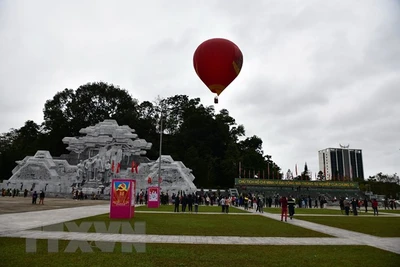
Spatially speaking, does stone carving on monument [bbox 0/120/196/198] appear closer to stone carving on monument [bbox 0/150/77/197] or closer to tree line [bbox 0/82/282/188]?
stone carving on monument [bbox 0/150/77/197]

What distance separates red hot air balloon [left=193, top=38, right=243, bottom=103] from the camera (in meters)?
11.9

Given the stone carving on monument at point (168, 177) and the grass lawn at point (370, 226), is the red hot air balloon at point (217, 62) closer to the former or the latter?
the grass lawn at point (370, 226)

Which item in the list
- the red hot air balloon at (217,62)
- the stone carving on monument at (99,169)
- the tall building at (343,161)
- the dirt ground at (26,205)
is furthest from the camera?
the tall building at (343,161)

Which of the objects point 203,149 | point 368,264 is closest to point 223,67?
point 368,264

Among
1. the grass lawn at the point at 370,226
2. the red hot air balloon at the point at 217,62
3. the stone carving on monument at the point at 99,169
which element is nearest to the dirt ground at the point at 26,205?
the red hot air balloon at the point at 217,62

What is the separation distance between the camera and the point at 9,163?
63.0 metres

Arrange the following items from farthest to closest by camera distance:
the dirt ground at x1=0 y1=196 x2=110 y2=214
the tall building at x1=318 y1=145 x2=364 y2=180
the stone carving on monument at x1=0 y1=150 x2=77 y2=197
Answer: the tall building at x1=318 y1=145 x2=364 y2=180, the stone carving on monument at x1=0 y1=150 x2=77 y2=197, the dirt ground at x1=0 y1=196 x2=110 y2=214

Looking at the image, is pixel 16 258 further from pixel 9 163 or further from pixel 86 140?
pixel 9 163

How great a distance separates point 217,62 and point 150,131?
64045 mm

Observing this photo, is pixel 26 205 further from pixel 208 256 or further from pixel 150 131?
pixel 150 131

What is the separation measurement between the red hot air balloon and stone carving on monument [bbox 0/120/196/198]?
34910 millimetres

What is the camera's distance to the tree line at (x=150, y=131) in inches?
2594

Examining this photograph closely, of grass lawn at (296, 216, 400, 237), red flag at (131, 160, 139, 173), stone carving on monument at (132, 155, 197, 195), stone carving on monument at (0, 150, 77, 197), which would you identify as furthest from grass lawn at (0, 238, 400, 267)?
stone carving on monument at (0, 150, 77, 197)

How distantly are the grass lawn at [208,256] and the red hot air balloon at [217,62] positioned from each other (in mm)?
6292
